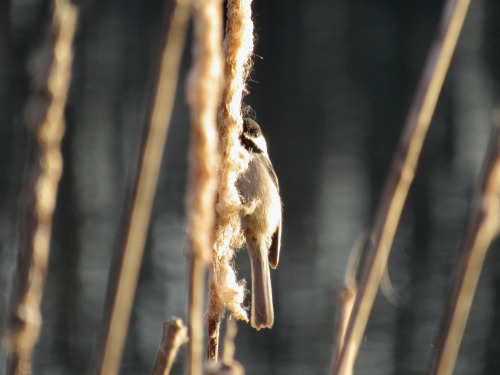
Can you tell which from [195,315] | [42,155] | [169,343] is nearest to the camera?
[42,155]

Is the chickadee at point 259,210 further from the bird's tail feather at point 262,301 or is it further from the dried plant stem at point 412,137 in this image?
the dried plant stem at point 412,137

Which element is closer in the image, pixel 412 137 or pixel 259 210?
pixel 412 137

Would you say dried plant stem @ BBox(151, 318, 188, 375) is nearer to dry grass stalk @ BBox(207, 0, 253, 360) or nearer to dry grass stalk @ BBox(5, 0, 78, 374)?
dry grass stalk @ BBox(5, 0, 78, 374)

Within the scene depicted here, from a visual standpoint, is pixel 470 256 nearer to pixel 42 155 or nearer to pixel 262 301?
pixel 42 155

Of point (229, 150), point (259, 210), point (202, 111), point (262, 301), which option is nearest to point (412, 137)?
point (202, 111)

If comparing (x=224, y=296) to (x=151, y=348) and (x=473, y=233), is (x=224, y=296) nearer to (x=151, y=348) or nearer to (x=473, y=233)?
(x=473, y=233)

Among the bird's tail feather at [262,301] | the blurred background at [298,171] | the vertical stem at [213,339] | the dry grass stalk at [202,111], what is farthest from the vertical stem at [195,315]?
the blurred background at [298,171]

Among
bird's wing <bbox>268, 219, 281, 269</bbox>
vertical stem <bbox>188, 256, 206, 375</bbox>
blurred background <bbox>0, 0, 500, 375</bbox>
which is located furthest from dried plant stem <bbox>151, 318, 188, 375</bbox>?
blurred background <bbox>0, 0, 500, 375</bbox>
